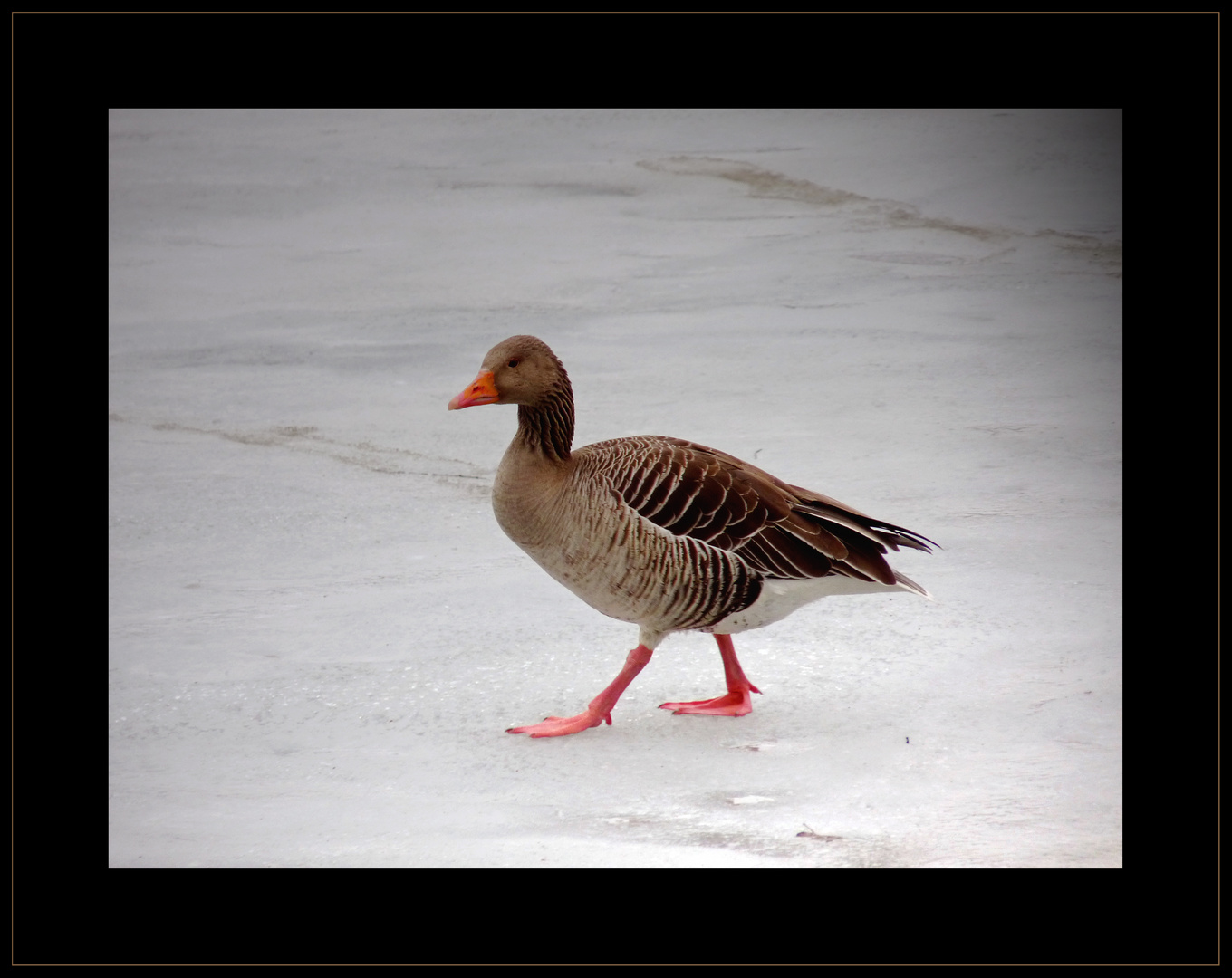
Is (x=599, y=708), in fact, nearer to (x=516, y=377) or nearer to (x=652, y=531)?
(x=652, y=531)

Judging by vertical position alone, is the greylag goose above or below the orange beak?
below

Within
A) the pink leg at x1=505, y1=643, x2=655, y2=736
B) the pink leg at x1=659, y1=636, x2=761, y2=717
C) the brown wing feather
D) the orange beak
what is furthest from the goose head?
the pink leg at x1=659, y1=636, x2=761, y2=717

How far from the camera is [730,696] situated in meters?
5.14

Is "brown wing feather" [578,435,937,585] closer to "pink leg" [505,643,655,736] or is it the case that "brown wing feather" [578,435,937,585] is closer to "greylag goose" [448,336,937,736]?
"greylag goose" [448,336,937,736]

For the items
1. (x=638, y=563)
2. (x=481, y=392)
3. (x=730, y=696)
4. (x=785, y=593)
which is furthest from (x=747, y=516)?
(x=481, y=392)

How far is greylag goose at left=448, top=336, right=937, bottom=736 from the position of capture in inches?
190

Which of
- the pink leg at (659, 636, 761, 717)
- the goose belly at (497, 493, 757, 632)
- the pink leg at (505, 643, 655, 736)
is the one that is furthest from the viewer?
the pink leg at (659, 636, 761, 717)

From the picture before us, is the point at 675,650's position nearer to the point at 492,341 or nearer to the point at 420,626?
the point at 420,626

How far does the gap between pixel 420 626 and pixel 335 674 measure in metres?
0.49

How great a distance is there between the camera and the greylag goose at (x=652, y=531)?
4.84 metres

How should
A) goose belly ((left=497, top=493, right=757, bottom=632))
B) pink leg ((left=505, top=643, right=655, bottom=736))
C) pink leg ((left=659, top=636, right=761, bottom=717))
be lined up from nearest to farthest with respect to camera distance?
goose belly ((left=497, top=493, right=757, bottom=632)) < pink leg ((left=505, top=643, right=655, bottom=736)) < pink leg ((left=659, top=636, right=761, bottom=717))

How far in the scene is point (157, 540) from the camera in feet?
21.3

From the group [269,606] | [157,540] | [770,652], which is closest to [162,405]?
[157,540]

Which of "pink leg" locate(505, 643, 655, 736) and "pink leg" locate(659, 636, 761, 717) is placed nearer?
"pink leg" locate(505, 643, 655, 736)
